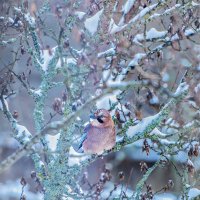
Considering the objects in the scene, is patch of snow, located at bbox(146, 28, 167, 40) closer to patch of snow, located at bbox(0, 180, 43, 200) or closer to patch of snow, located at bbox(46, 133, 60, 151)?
patch of snow, located at bbox(46, 133, 60, 151)

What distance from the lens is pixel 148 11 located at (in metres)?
3.96

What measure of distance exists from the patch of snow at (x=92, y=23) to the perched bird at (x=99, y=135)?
0.61m

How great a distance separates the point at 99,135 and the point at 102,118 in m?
0.20

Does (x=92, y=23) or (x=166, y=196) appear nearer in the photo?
(x=92, y=23)

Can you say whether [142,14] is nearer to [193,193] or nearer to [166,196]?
[193,193]

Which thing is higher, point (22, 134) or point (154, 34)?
point (154, 34)

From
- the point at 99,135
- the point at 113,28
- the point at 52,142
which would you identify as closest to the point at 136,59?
the point at 113,28

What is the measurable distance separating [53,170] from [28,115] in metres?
5.24

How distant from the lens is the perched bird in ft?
14.4

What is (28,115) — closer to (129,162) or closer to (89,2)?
(129,162)

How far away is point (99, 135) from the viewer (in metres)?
4.52

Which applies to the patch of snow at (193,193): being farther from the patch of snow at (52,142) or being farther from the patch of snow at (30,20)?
the patch of snow at (30,20)

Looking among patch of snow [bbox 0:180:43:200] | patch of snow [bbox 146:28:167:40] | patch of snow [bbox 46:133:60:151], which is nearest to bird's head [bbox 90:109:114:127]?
patch of snow [bbox 46:133:60:151]

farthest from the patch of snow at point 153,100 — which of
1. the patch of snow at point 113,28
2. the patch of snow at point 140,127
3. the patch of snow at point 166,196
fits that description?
the patch of snow at point 166,196
